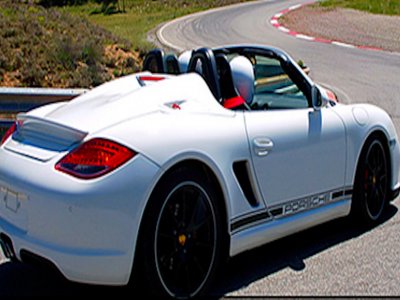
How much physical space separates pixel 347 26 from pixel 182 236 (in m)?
26.8

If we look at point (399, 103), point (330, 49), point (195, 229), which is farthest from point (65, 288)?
point (330, 49)

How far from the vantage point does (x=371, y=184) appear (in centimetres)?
641

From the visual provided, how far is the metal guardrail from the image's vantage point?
926 cm

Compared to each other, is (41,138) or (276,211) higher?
(41,138)

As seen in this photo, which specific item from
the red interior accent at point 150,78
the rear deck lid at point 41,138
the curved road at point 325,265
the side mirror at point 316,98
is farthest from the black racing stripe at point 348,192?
the rear deck lid at point 41,138

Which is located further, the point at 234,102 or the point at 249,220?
the point at 234,102

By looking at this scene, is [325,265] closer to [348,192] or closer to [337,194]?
[337,194]

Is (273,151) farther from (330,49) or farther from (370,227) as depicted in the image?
(330,49)

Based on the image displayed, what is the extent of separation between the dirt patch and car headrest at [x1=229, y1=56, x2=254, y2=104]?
1872 cm

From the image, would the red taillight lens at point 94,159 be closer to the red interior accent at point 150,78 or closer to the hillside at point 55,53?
the red interior accent at point 150,78

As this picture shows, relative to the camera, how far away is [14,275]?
5441 millimetres

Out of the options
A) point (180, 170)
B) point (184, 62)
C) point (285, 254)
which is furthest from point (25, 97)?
point (180, 170)

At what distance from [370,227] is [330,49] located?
1763 cm

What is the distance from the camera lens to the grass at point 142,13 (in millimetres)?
32781
